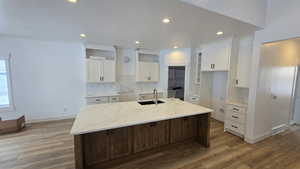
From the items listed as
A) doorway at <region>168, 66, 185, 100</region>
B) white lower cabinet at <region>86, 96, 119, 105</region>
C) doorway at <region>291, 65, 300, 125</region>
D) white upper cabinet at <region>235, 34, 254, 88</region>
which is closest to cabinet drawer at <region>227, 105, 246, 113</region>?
white upper cabinet at <region>235, 34, 254, 88</region>

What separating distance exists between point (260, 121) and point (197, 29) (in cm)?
260

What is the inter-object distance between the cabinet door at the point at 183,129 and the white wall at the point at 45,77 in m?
3.48

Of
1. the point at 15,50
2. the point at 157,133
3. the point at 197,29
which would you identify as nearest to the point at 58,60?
the point at 15,50

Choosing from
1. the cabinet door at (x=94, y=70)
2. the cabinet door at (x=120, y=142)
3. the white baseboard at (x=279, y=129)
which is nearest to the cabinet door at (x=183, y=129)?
the cabinet door at (x=120, y=142)

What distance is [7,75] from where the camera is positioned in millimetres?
3668

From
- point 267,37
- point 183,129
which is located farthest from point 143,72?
point 267,37

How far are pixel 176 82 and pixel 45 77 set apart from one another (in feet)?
15.3

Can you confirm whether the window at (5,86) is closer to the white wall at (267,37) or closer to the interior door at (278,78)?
the white wall at (267,37)

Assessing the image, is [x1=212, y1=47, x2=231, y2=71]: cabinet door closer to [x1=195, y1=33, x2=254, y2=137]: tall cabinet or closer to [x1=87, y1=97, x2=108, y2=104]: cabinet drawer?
[x1=195, y1=33, x2=254, y2=137]: tall cabinet

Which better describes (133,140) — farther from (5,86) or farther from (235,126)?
(5,86)

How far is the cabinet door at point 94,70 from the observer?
4133mm

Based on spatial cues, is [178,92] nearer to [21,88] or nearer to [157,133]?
[157,133]

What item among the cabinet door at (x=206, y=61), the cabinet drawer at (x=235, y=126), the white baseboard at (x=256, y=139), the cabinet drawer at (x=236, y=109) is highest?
the cabinet door at (x=206, y=61)

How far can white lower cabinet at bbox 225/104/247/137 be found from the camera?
10.0 feet
